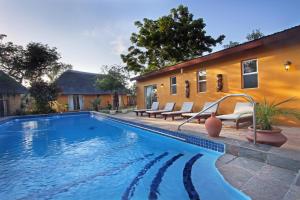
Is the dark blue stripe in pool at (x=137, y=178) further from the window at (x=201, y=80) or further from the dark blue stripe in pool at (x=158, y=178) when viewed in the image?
the window at (x=201, y=80)

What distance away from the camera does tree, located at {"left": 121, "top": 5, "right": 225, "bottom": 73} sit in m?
21.5

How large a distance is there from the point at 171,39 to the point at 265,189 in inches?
806

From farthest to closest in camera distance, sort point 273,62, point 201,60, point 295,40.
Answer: point 201,60
point 273,62
point 295,40

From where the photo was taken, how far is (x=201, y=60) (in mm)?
9766

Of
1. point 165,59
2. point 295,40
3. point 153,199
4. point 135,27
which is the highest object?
point 135,27

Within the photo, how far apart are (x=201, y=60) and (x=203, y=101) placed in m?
2.19

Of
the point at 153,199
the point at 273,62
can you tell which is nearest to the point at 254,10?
the point at 273,62

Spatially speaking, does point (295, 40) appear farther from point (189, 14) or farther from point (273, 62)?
point (189, 14)

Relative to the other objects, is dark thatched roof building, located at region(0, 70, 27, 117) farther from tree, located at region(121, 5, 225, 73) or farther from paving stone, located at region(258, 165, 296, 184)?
paving stone, located at region(258, 165, 296, 184)

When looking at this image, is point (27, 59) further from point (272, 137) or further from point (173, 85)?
point (272, 137)

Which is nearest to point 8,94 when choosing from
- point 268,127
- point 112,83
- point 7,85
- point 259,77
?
point 7,85

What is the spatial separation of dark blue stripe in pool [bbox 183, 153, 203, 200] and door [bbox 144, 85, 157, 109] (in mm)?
10468

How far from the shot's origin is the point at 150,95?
15836 millimetres

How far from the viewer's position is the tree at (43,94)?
18.7 meters
